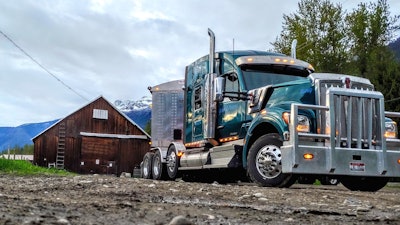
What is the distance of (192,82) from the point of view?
40.4 ft

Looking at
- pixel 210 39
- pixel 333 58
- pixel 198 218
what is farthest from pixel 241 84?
pixel 333 58

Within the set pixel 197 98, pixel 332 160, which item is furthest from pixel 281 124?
pixel 197 98

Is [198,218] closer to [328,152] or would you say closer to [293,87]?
[328,152]

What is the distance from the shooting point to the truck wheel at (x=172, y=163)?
12.6 m

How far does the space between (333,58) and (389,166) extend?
2467 centimetres

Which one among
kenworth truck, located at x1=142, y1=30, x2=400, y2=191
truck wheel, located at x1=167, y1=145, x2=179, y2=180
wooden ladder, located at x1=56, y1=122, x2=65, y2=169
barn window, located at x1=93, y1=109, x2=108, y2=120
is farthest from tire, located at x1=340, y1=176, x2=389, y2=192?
barn window, located at x1=93, y1=109, x2=108, y2=120

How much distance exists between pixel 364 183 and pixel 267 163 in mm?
2652

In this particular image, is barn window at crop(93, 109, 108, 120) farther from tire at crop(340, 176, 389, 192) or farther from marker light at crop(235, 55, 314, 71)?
tire at crop(340, 176, 389, 192)

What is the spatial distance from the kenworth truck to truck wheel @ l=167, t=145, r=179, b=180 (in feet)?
0.24

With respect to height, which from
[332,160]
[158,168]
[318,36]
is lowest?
[158,168]

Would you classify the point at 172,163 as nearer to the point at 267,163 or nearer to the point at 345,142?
the point at 267,163

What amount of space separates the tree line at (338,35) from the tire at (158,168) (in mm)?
18837

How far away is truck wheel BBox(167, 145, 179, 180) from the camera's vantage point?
12570 mm

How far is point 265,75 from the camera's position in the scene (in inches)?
403
